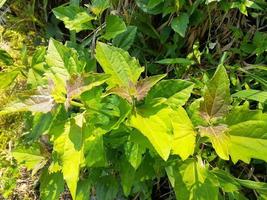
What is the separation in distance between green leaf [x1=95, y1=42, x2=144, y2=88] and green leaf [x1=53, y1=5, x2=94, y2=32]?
28 cm

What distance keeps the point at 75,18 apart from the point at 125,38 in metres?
0.17

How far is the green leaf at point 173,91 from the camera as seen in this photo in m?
1.09

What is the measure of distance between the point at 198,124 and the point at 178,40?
0.48 meters

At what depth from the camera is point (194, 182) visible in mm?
1136

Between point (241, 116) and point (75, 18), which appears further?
point (75, 18)

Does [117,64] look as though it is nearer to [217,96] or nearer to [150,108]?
[150,108]

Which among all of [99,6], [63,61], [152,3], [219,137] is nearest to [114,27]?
[99,6]

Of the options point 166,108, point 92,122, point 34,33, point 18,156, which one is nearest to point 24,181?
point 18,156

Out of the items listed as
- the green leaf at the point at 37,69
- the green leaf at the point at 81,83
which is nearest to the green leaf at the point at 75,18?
the green leaf at the point at 37,69

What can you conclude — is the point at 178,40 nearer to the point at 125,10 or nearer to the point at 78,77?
the point at 125,10

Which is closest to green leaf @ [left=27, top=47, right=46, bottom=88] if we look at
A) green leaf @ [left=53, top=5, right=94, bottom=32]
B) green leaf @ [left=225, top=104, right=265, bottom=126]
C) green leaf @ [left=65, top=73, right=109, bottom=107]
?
green leaf @ [left=53, top=5, right=94, bottom=32]

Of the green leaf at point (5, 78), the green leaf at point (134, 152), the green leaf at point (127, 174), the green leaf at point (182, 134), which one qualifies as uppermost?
the green leaf at point (182, 134)

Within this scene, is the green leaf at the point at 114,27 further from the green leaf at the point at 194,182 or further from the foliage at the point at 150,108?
the green leaf at the point at 194,182

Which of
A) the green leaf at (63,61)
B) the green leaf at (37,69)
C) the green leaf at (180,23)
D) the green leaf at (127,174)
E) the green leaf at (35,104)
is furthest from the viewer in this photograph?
the green leaf at (180,23)
